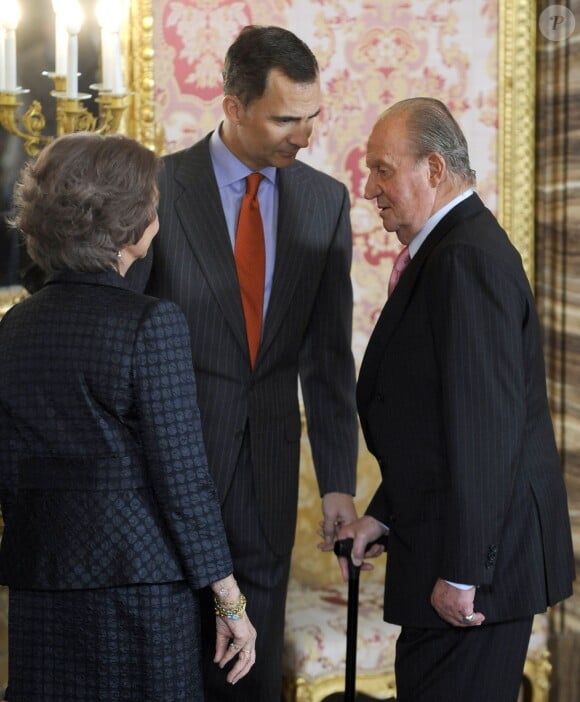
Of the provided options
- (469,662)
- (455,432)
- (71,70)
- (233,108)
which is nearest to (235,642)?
(469,662)

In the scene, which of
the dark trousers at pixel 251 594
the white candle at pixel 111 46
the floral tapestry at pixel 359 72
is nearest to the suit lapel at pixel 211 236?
the dark trousers at pixel 251 594

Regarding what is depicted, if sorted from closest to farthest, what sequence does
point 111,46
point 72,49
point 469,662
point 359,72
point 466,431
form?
point 466,431 → point 469,662 → point 72,49 → point 111,46 → point 359,72

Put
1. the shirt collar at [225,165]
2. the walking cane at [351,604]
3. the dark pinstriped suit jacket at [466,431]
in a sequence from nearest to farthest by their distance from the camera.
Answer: the dark pinstriped suit jacket at [466,431], the walking cane at [351,604], the shirt collar at [225,165]

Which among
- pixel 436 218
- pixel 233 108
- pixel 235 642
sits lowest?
pixel 235 642

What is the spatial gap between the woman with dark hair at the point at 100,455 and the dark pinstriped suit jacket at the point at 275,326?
639mm

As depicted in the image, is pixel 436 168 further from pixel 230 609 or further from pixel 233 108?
pixel 230 609

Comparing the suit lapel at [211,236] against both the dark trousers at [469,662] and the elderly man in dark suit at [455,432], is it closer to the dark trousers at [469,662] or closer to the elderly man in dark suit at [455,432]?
the elderly man in dark suit at [455,432]

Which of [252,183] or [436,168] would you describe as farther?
[252,183]

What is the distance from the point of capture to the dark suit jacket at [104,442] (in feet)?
6.31

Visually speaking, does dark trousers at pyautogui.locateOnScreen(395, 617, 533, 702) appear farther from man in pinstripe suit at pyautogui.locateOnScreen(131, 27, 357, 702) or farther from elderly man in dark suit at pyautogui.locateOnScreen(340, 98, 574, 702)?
man in pinstripe suit at pyautogui.locateOnScreen(131, 27, 357, 702)

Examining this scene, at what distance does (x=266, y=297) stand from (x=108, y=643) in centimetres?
106

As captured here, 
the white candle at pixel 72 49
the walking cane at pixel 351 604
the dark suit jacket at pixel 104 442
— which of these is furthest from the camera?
the white candle at pixel 72 49

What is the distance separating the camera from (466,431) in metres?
2.06

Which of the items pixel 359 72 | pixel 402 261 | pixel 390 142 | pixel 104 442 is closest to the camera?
pixel 104 442
